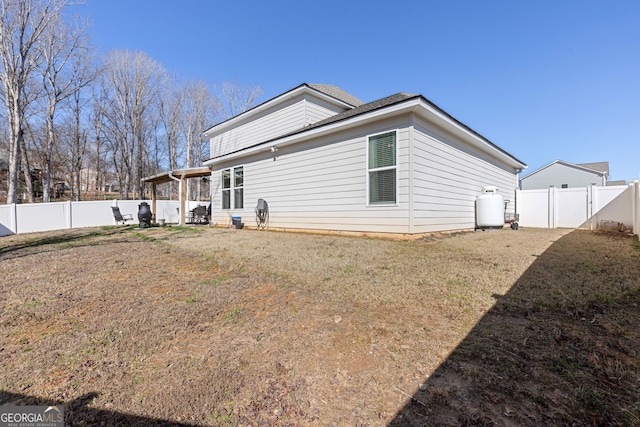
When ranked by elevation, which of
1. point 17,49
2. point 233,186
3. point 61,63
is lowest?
point 233,186

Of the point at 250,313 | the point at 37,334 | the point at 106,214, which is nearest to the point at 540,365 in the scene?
the point at 250,313

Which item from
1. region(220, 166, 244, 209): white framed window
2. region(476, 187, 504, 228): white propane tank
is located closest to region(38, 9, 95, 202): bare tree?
region(220, 166, 244, 209): white framed window

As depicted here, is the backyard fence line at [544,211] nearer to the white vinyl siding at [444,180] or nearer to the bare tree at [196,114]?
the white vinyl siding at [444,180]

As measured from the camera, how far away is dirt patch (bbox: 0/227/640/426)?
1.34 meters

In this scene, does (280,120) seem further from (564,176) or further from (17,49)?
(564,176)

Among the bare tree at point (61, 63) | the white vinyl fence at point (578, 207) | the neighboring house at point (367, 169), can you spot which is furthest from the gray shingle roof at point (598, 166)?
the bare tree at point (61, 63)

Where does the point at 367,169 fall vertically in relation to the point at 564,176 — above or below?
below

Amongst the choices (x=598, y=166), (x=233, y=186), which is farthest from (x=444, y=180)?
(x=598, y=166)

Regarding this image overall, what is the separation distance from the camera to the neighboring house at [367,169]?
613cm

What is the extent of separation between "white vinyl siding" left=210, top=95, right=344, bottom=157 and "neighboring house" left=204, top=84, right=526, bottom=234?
6cm

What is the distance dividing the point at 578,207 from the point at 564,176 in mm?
25456

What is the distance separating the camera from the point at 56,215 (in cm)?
1231

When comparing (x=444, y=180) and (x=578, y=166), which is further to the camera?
(x=578, y=166)

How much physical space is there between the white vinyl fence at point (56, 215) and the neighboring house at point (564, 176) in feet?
122
